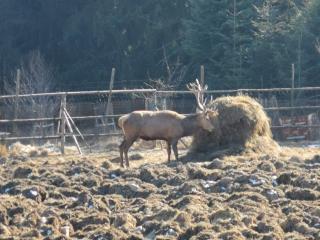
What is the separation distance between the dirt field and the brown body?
1.98 meters

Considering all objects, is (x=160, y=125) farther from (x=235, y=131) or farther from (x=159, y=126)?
(x=235, y=131)

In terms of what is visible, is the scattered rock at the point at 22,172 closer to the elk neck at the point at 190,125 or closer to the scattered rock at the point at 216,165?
the scattered rock at the point at 216,165

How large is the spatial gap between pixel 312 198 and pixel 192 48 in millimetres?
26453

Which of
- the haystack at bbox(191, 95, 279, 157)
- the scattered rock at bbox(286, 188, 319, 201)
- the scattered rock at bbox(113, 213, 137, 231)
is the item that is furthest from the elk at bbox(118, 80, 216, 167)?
the scattered rock at bbox(113, 213, 137, 231)

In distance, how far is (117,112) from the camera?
29.3 m

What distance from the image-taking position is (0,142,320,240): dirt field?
11.4 metres

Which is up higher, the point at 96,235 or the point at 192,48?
the point at 192,48

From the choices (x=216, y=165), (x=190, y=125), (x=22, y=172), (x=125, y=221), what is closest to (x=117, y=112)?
(x=190, y=125)

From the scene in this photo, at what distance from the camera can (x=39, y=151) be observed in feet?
71.7

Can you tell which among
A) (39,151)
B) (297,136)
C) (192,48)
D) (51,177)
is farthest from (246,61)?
(51,177)

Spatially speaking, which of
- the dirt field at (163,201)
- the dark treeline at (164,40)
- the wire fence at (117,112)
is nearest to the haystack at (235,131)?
the dirt field at (163,201)

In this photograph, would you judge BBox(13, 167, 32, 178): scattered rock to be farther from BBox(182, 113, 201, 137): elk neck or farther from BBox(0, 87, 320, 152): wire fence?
BBox(0, 87, 320, 152): wire fence

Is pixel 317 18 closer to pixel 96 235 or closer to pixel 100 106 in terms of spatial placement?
pixel 100 106

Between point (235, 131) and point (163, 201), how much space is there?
693 centimetres
